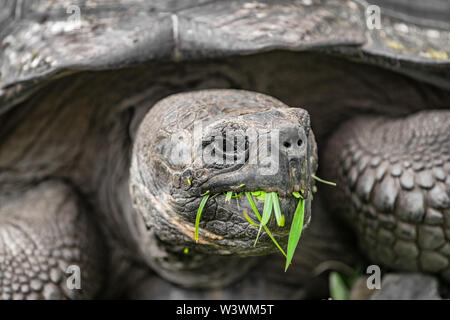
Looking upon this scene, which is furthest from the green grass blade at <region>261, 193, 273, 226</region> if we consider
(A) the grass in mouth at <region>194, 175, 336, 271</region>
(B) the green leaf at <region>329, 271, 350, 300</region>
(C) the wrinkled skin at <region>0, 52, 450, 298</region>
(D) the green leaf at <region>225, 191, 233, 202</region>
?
(B) the green leaf at <region>329, 271, 350, 300</region>

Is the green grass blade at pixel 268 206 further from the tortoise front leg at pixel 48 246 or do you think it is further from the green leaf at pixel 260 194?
the tortoise front leg at pixel 48 246

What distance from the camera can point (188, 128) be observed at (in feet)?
5.98

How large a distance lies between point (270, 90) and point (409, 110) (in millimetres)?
849

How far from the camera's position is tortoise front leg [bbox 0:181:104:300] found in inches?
94.0

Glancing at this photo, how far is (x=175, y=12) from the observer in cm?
240

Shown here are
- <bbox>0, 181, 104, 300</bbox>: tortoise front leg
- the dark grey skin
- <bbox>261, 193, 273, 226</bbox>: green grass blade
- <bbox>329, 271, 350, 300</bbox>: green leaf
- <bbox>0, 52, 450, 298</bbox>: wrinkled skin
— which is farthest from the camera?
<bbox>329, 271, 350, 300</bbox>: green leaf

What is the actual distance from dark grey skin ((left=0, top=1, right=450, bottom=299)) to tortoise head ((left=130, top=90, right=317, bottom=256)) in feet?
0.04

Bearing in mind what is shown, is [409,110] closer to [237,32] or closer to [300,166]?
[237,32]

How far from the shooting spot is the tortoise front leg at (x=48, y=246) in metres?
2.39

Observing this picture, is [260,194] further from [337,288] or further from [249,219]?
[337,288]

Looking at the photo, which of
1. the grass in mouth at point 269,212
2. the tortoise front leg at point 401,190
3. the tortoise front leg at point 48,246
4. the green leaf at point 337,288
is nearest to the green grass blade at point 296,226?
the grass in mouth at point 269,212

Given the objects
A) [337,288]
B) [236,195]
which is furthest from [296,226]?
[337,288]

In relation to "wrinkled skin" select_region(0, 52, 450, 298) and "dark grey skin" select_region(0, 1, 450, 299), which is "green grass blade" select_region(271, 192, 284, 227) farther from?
"wrinkled skin" select_region(0, 52, 450, 298)

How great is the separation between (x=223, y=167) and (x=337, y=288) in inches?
56.1
